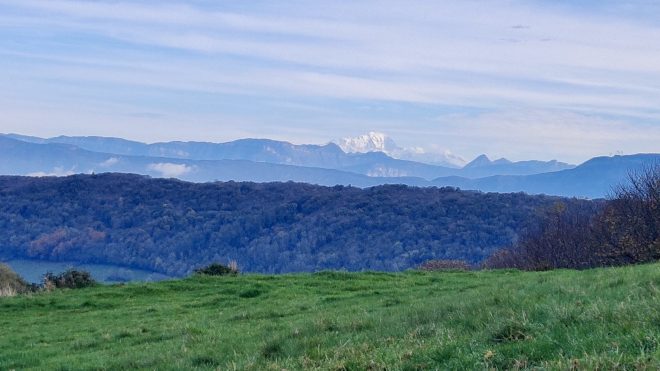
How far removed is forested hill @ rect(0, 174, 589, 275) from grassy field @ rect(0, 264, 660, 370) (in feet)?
210

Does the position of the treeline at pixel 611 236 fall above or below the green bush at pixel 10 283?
above

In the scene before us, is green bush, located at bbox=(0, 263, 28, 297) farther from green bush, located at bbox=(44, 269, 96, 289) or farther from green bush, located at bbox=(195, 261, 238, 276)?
green bush, located at bbox=(195, 261, 238, 276)

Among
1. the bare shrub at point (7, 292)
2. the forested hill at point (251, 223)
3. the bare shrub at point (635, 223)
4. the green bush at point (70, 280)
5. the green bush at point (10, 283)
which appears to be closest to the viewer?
the bare shrub at point (7, 292)

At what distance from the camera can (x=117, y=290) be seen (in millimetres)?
28922

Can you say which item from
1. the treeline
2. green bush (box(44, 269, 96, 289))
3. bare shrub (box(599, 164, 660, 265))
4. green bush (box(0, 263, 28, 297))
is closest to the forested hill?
the treeline

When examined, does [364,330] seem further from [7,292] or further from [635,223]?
[635,223]

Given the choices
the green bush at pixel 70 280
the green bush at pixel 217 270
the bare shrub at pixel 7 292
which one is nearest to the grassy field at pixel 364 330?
the bare shrub at pixel 7 292

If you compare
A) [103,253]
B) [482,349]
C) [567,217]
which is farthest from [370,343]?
[103,253]

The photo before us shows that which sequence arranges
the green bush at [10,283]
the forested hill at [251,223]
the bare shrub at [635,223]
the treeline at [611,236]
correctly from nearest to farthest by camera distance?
the green bush at [10,283], the bare shrub at [635,223], the treeline at [611,236], the forested hill at [251,223]

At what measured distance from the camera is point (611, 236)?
3969 cm

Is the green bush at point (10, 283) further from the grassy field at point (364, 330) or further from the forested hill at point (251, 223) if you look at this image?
the forested hill at point (251, 223)

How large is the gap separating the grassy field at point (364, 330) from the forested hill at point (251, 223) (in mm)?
63860

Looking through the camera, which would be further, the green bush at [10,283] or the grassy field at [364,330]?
the green bush at [10,283]

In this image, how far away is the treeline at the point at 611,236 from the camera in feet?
116
